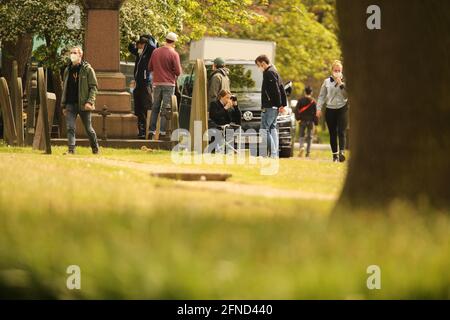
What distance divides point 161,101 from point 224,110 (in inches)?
57.9

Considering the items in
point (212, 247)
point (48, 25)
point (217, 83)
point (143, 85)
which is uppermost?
point (48, 25)

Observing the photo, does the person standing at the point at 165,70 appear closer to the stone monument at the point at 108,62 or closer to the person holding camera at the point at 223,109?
the person holding camera at the point at 223,109

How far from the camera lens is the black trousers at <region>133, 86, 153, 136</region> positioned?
1099 inches

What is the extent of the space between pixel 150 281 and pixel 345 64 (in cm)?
393

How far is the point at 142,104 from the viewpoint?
2800 centimetres

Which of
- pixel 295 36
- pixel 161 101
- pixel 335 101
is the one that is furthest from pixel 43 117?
pixel 295 36

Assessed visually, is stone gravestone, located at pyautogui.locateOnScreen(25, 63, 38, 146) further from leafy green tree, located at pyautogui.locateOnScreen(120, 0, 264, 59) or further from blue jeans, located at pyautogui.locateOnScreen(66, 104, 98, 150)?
leafy green tree, located at pyautogui.locateOnScreen(120, 0, 264, 59)

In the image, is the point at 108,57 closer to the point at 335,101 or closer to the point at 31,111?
the point at 31,111

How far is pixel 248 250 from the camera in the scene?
8.45 meters

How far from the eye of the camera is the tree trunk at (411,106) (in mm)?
10844

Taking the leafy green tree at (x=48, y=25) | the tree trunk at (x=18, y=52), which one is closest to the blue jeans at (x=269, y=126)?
the leafy green tree at (x=48, y=25)

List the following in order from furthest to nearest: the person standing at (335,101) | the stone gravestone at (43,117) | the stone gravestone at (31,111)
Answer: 1. the stone gravestone at (31,111)
2. the person standing at (335,101)
3. the stone gravestone at (43,117)

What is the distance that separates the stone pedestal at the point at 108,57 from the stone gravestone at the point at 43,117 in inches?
107

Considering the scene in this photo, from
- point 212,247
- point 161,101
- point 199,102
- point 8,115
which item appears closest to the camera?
point 212,247
